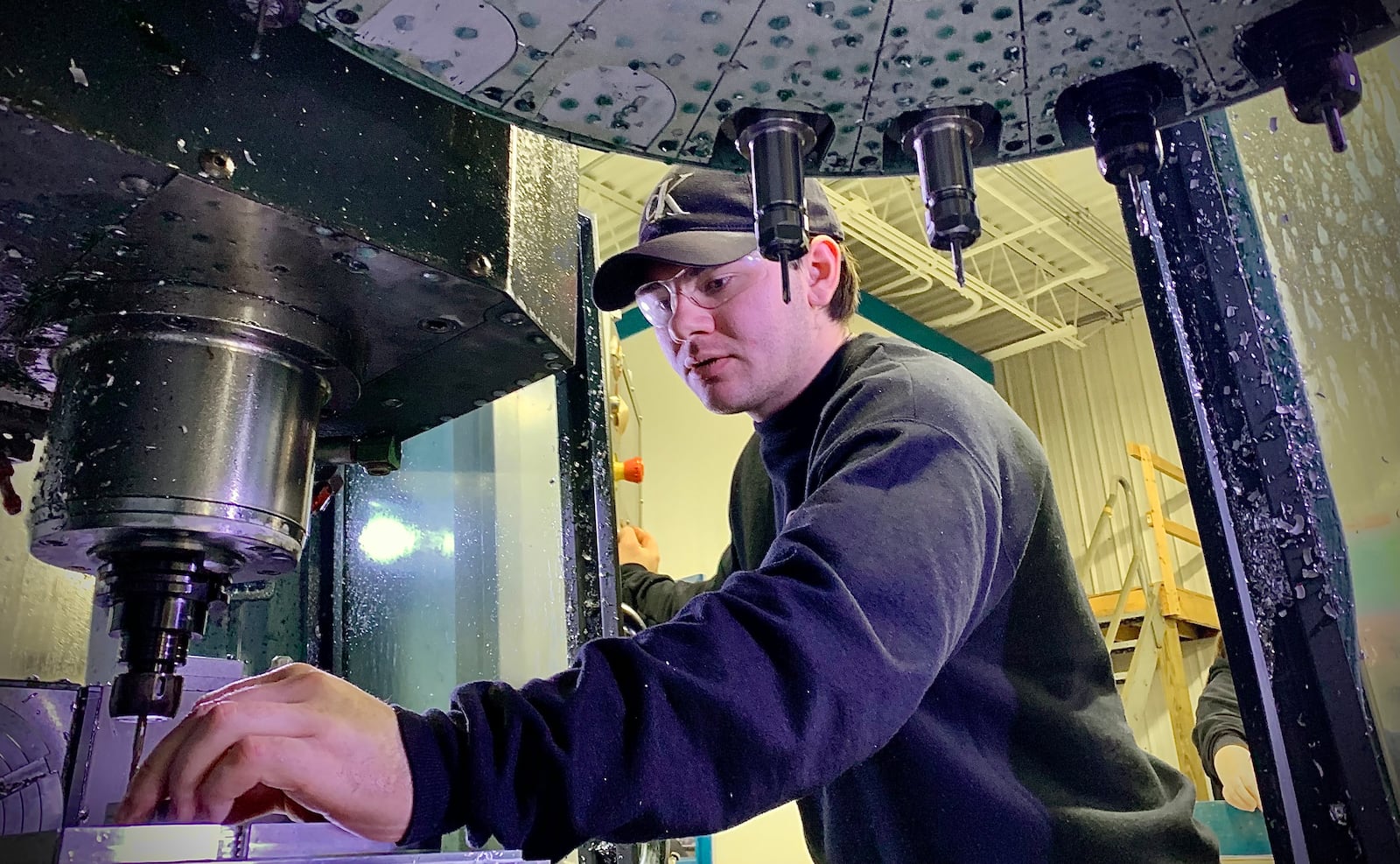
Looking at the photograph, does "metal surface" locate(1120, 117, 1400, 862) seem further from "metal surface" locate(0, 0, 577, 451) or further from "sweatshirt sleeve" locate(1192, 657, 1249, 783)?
"sweatshirt sleeve" locate(1192, 657, 1249, 783)

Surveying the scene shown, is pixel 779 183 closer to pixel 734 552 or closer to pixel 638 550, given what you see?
pixel 734 552

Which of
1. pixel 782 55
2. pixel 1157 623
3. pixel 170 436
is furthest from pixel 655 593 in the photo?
pixel 1157 623

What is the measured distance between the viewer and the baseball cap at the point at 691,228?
3.16ft

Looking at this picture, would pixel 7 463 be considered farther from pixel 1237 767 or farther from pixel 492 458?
pixel 1237 767

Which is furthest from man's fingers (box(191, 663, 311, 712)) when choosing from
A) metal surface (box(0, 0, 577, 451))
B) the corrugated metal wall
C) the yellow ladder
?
the corrugated metal wall

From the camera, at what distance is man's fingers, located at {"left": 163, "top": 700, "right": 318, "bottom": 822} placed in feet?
1.48

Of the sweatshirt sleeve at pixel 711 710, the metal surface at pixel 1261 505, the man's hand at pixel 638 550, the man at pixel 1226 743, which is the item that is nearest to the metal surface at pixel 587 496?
the sweatshirt sleeve at pixel 711 710

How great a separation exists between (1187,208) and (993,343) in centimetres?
631

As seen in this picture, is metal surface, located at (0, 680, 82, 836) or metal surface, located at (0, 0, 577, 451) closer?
metal surface, located at (0, 0, 577, 451)

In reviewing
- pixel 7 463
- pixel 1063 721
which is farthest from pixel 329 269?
pixel 1063 721

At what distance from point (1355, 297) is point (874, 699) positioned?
37cm

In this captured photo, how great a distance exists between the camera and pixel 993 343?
21.9ft

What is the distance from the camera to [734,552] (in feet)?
4.30

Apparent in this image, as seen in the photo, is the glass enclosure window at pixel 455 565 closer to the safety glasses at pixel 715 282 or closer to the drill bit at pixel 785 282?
the safety glasses at pixel 715 282
